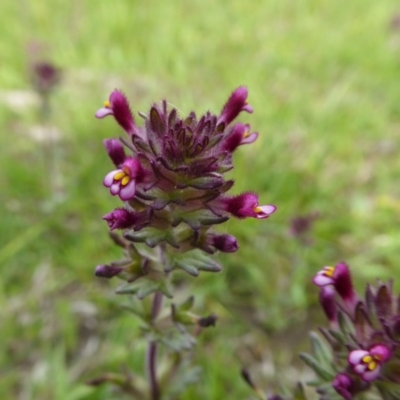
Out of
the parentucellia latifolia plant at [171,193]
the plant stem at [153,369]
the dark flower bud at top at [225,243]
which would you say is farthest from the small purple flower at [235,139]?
the plant stem at [153,369]

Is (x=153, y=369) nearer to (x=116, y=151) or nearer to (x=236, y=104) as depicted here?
(x=116, y=151)

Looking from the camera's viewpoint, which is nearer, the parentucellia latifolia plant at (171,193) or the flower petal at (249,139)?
the parentucellia latifolia plant at (171,193)

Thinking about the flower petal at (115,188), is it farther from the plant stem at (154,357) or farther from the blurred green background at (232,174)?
the blurred green background at (232,174)

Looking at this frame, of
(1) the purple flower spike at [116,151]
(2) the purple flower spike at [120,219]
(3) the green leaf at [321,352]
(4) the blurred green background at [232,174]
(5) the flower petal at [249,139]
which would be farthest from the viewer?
(4) the blurred green background at [232,174]

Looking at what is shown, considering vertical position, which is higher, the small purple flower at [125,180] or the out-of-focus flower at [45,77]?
the out-of-focus flower at [45,77]

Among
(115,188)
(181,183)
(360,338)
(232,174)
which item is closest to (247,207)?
(181,183)

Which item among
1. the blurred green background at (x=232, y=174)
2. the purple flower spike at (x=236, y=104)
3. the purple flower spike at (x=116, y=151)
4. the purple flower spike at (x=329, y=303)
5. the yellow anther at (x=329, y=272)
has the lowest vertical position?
the purple flower spike at (x=329, y=303)

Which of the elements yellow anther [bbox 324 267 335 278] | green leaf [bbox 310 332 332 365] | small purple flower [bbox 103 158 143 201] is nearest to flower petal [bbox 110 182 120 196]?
small purple flower [bbox 103 158 143 201]
